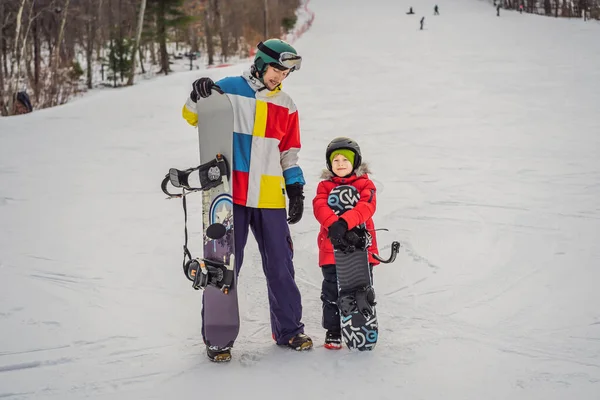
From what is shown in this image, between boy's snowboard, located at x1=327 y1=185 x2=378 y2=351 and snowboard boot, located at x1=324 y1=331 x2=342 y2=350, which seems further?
snowboard boot, located at x1=324 y1=331 x2=342 y2=350

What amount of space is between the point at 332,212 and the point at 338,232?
0.18 m

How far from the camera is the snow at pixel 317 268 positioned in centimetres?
277

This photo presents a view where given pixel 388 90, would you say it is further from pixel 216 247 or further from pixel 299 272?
pixel 216 247

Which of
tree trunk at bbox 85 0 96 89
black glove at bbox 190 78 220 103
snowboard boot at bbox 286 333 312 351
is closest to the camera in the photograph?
black glove at bbox 190 78 220 103

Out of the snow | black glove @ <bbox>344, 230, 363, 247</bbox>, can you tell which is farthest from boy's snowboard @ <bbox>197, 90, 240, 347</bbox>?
black glove @ <bbox>344, 230, 363, 247</bbox>

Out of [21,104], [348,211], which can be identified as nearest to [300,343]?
[348,211]

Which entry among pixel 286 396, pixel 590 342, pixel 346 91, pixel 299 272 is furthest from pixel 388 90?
pixel 286 396

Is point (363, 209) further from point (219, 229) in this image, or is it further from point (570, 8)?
point (570, 8)

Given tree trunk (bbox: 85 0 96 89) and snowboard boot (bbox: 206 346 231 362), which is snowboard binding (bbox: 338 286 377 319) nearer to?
snowboard boot (bbox: 206 346 231 362)

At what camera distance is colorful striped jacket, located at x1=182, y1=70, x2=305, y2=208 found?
2.87 metres

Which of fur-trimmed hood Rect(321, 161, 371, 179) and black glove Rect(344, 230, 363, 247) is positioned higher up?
fur-trimmed hood Rect(321, 161, 371, 179)

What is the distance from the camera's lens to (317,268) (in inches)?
173

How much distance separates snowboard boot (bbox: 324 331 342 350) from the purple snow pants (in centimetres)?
16

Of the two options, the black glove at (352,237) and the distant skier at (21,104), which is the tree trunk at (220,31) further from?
the black glove at (352,237)
